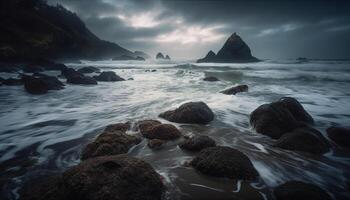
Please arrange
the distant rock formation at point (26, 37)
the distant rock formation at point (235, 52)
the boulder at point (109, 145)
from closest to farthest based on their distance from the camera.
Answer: the boulder at point (109, 145) → the distant rock formation at point (26, 37) → the distant rock formation at point (235, 52)

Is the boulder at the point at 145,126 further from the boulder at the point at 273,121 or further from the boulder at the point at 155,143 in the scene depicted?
the boulder at the point at 273,121

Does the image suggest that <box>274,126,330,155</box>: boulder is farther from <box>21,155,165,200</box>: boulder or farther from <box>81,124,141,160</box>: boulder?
<box>81,124,141,160</box>: boulder

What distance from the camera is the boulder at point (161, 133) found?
518 centimetres

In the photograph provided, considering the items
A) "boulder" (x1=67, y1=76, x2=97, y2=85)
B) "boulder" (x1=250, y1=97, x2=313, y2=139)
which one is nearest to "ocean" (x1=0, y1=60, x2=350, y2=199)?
"boulder" (x1=250, y1=97, x2=313, y2=139)

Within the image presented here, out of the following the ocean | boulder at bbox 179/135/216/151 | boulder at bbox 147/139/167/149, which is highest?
boulder at bbox 179/135/216/151

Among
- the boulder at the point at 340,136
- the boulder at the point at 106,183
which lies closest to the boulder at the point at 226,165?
the boulder at the point at 106,183

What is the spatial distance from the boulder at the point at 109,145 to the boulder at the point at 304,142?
3.36 meters

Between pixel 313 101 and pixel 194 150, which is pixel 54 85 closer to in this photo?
pixel 194 150

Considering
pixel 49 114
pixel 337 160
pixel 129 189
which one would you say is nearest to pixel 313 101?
pixel 337 160

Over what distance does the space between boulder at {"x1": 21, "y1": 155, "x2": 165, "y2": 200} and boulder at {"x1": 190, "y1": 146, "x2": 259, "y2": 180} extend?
2.94 feet

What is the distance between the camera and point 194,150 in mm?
4547

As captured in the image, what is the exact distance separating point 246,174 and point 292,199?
772 mm

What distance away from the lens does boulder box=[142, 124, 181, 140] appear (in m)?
5.18

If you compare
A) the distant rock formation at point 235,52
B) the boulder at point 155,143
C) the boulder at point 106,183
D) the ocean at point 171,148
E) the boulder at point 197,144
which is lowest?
the ocean at point 171,148
